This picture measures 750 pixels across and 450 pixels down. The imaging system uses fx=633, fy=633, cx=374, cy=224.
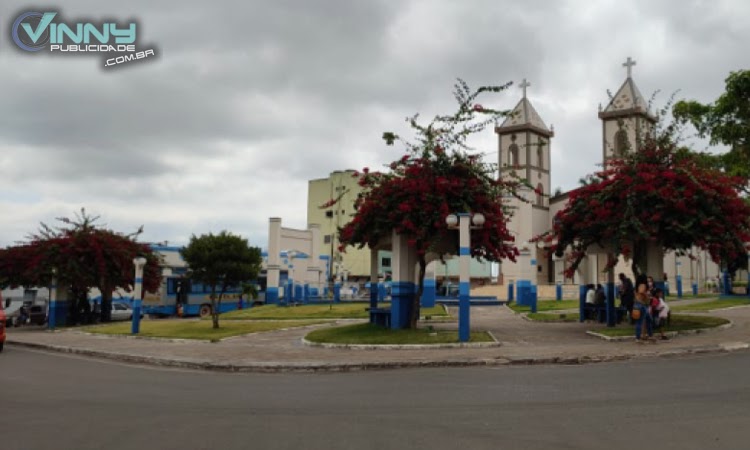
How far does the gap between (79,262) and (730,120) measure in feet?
92.1

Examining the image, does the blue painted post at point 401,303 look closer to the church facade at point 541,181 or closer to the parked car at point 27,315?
the parked car at point 27,315

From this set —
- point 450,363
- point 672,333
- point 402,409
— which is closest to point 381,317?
point 450,363

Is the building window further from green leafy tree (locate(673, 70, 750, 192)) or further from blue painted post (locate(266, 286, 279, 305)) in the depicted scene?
green leafy tree (locate(673, 70, 750, 192))

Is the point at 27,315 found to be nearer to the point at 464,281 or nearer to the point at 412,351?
the point at 412,351

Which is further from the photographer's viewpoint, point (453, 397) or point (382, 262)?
point (382, 262)

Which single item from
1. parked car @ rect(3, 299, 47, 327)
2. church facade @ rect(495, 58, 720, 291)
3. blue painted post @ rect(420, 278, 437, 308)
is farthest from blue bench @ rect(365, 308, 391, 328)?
church facade @ rect(495, 58, 720, 291)

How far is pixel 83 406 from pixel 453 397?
5000 mm

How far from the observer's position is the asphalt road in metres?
6.24

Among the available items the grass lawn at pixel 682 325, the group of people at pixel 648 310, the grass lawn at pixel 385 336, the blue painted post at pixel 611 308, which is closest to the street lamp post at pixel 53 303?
the grass lawn at pixel 385 336

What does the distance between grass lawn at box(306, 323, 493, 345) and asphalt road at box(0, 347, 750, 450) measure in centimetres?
428

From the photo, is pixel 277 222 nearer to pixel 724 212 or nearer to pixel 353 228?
pixel 353 228

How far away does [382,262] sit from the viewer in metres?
79.6

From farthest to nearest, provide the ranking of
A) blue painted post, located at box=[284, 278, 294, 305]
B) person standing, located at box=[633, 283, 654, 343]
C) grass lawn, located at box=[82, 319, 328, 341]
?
blue painted post, located at box=[284, 278, 294, 305] < grass lawn, located at box=[82, 319, 328, 341] < person standing, located at box=[633, 283, 654, 343]

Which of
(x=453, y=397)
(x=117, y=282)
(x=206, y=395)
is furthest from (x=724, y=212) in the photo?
(x=117, y=282)
